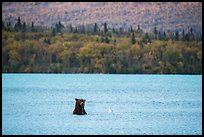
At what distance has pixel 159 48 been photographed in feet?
346

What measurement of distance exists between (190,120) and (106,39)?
8317 cm

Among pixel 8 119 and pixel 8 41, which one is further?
pixel 8 41

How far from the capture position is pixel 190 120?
2900 cm

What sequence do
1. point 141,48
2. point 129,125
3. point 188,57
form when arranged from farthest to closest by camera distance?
point 141,48 → point 188,57 → point 129,125

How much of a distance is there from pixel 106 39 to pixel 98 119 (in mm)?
82880

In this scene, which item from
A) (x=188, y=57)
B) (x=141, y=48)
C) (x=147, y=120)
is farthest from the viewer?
(x=141, y=48)

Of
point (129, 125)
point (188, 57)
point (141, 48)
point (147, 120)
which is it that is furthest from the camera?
point (141, 48)

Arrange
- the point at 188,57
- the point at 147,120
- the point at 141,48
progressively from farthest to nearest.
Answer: the point at 141,48, the point at 188,57, the point at 147,120

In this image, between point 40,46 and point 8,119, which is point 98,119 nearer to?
point 8,119

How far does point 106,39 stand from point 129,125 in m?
85.1

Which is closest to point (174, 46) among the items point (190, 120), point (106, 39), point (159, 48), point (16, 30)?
point (159, 48)

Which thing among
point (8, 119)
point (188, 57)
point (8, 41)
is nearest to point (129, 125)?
point (8, 119)

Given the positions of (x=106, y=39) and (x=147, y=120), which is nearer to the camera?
(x=147, y=120)

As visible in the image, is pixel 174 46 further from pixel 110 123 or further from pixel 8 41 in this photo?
pixel 110 123
